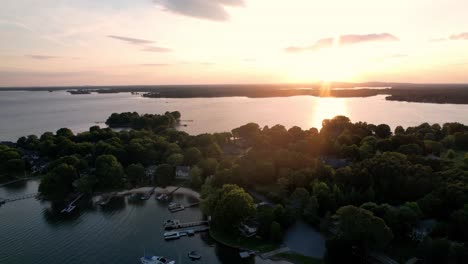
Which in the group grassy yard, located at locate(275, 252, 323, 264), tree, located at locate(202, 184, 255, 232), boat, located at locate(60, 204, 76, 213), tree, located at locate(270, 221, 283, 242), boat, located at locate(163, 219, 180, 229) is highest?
tree, located at locate(202, 184, 255, 232)

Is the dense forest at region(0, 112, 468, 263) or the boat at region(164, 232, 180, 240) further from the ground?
the dense forest at region(0, 112, 468, 263)

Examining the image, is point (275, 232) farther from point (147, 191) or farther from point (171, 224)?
point (147, 191)

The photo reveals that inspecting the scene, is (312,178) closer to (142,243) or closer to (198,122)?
(142,243)

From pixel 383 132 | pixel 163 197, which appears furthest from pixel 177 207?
pixel 383 132

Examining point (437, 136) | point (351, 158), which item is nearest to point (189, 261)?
point (351, 158)

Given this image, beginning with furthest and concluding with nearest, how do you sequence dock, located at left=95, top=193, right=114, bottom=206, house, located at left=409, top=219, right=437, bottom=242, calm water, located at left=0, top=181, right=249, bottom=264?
dock, located at left=95, top=193, right=114, bottom=206 < calm water, located at left=0, top=181, right=249, bottom=264 < house, located at left=409, top=219, right=437, bottom=242

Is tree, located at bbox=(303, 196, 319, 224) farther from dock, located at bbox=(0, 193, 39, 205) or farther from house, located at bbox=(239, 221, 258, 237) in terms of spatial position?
dock, located at bbox=(0, 193, 39, 205)

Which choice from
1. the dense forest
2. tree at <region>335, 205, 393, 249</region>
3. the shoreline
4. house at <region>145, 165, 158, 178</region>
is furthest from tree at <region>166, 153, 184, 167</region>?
tree at <region>335, 205, 393, 249</region>

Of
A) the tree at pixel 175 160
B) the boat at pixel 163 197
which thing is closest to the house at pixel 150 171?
the tree at pixel 175 160
